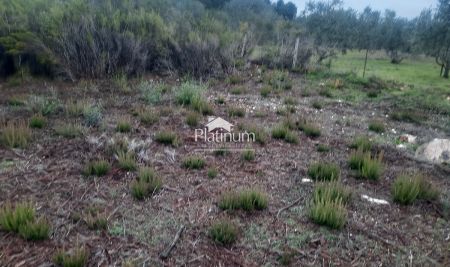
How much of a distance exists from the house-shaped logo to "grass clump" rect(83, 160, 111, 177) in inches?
92.9

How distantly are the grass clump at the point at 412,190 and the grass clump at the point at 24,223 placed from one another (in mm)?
3677

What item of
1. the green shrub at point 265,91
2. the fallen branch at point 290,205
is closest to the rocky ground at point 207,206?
the fallen branch at point 290,205

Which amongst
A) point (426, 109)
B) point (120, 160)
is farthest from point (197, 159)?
point (426, 109)

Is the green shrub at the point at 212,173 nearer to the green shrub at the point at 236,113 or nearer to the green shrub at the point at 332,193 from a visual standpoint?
the green shrub at the point at 332,193

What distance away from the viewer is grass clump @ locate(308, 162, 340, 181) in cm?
456

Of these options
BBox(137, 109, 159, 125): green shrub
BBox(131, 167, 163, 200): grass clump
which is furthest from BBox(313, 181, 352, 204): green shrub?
BBox(137, 109, 159, 125): green shrub

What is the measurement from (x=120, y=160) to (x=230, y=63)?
8969 mm

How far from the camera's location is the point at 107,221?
3.39 metres

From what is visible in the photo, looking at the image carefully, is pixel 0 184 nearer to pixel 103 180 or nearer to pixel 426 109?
pixel 103 180

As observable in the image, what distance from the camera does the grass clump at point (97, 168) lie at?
438 centimetres

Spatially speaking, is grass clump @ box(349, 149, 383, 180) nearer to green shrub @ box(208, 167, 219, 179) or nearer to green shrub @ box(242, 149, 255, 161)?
green shrub @ box(242, 149, 255, 161)

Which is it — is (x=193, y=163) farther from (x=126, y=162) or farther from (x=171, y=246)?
(x=171, y=246)

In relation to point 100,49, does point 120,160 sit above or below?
below

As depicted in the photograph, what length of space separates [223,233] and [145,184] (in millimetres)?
1229
